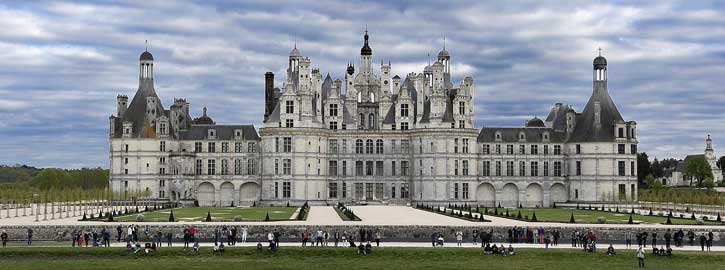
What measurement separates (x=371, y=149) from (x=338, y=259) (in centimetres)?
6372

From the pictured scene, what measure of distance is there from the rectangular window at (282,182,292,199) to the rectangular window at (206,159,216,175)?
29.6 feet

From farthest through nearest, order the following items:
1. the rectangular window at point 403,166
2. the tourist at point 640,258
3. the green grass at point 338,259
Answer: the rectangular window at point 403,166 < the green grass at point 338,259 < the tourist at point 640,258

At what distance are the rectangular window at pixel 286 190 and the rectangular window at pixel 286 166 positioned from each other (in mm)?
1159

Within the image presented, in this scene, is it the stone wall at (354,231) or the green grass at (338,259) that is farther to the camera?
the stone wall at (354,231)

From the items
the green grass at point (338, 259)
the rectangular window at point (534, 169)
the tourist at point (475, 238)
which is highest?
the rectangular window at point (534, 169)

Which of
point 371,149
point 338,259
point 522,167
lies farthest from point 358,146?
point 338,259

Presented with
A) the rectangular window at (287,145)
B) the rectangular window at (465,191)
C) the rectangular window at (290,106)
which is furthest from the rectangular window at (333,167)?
the rectangular window at (465,191)

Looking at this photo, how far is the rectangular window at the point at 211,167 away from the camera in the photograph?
113 metres

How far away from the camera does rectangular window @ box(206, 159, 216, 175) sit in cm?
11269

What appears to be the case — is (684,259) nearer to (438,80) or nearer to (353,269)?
(353,269)

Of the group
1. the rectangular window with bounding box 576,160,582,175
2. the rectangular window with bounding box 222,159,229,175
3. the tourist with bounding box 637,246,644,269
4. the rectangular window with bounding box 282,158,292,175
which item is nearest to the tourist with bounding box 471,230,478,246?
the tourist with bounding box 637,246,644,269

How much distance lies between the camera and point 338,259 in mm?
49531

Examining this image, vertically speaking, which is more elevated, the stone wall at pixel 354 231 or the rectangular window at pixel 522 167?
the rectangular window at pixel 522 167

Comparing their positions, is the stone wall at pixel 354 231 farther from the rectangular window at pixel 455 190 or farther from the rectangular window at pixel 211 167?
the rectangular window at pixel 211 167
